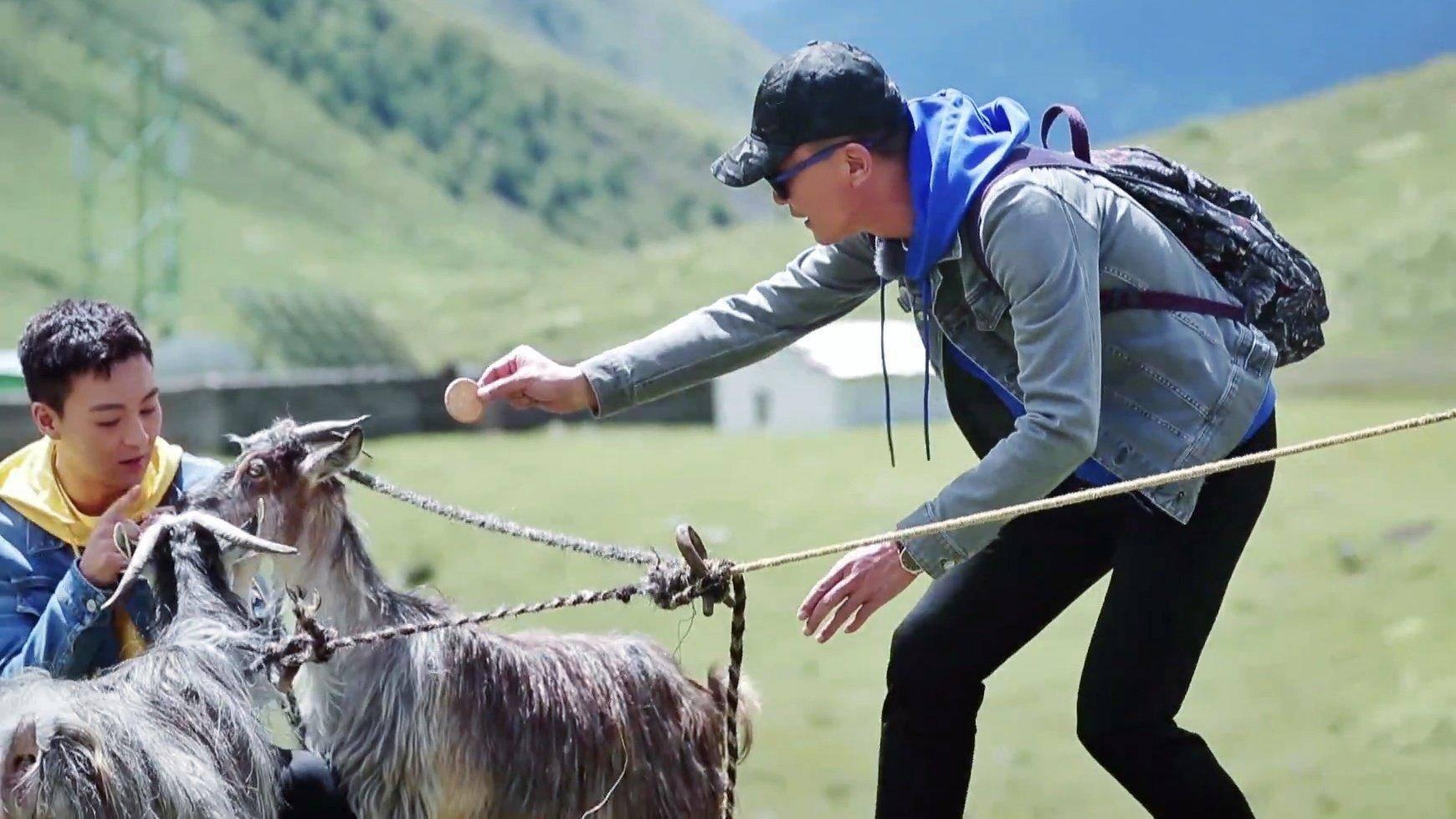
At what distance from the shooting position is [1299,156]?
18.6m

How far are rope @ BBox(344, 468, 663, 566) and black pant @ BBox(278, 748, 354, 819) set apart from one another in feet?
1.99

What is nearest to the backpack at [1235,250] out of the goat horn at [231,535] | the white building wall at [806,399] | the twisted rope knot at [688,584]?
the twisted rope knot at [688,584]

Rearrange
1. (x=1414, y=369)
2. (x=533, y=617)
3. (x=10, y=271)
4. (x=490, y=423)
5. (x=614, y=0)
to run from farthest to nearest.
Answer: (x=614, y=0) < (x=10, y=271) < (x=490, y=423) < (x=1414, y=369) < (x=533, y=617)

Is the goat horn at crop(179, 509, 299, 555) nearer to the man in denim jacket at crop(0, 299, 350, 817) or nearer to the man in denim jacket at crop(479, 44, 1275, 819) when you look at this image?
the man in denim jacket at crop(0, 299, 350, 817)

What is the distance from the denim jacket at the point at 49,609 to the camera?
3.54m

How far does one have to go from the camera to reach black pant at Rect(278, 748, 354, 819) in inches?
150

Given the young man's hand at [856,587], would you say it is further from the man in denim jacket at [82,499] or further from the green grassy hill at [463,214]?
the green grassy hill at [463,214]

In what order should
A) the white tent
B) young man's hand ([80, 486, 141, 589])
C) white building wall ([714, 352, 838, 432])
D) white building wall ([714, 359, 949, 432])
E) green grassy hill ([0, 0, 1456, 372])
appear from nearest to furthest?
young man's hand ([80, 486, 141, 589]), the white tent, white building wall ([714, 359, 949, 432]), white building wall ([714, 352, 838, 432]), green grassy hill ([0, 0, 1456, 372])

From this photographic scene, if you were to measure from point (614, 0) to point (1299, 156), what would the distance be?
5534 centimetres

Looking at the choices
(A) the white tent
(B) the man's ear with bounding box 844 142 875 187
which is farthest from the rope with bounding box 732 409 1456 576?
(A) the white tent

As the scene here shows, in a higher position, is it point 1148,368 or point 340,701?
point 1148,368

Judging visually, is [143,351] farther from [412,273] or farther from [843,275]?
[412,273]

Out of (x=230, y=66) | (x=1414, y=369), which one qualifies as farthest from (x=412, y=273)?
(x=1414, y=369)

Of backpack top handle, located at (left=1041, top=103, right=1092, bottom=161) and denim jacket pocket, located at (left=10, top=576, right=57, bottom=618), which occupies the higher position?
backpack top handle, located at (left=1041, top=103, right=1092, bottom=161)
